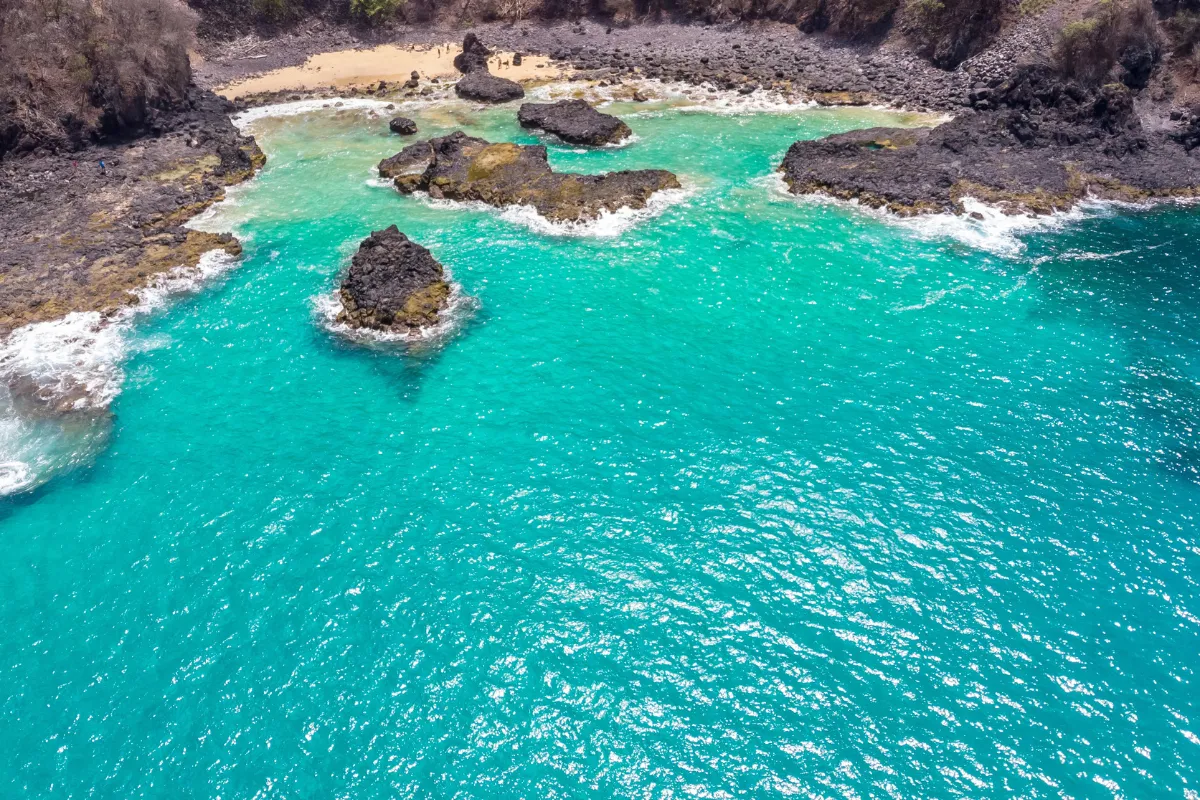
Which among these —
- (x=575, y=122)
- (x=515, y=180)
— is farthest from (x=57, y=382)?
(x=575, y=122)

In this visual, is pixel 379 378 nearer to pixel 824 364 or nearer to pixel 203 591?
pixel 203 591

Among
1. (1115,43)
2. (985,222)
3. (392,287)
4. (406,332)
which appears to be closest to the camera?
(406,332)

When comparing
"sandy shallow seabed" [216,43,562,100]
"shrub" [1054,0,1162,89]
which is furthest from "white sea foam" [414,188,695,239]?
"shrub" [1054,0,1162,89]

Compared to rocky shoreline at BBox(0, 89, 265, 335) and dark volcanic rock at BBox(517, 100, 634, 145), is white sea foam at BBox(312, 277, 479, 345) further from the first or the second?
dark volcanic rock at BBox(517, 100, 634, 145)

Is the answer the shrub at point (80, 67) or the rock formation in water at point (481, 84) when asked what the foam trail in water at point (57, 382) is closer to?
the shrub at point (80, 67)

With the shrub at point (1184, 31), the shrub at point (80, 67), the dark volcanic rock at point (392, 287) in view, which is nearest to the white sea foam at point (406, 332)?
the dark volcanic rock at point (392, 287)

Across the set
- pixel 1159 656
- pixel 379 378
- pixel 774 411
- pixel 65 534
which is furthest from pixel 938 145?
pixel 65 534

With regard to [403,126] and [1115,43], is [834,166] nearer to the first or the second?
[1115,43]
